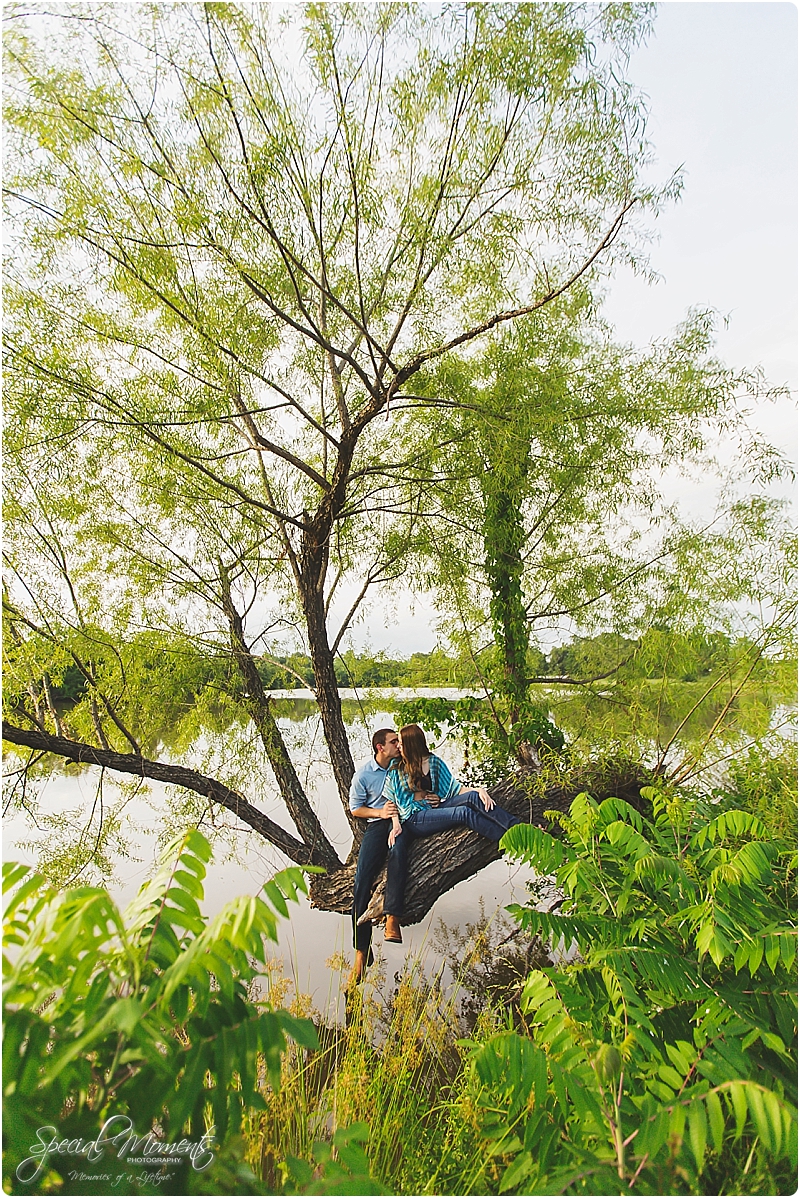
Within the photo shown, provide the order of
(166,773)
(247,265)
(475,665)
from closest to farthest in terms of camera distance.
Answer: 1. (247,265)
2. (166,773)
3. (475,665)

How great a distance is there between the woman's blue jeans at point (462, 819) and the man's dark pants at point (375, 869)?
0.31 ft

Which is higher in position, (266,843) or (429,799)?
(429,799)

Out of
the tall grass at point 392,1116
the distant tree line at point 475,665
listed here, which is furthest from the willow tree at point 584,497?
the tall grass at point 392,1116

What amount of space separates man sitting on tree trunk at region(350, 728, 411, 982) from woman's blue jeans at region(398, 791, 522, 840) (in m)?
0.09

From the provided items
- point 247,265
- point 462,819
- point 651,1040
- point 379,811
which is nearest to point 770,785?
point 462,819

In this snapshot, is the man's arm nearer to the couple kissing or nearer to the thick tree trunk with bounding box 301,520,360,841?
the couple kissing

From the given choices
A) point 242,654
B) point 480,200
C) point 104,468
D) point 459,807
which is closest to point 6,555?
point 104,468

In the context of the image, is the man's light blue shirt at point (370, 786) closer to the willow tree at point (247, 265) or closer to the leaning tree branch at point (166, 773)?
the willow tree at point (247, 265)

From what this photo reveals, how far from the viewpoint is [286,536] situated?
4621 mm

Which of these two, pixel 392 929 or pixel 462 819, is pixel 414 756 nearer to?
pixel 462 819

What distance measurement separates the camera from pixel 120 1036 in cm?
87

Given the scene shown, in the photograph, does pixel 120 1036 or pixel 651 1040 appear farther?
pixel 651 1040

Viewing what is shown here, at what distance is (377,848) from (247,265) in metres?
3.33

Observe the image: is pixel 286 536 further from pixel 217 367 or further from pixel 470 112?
pixel 470 112
